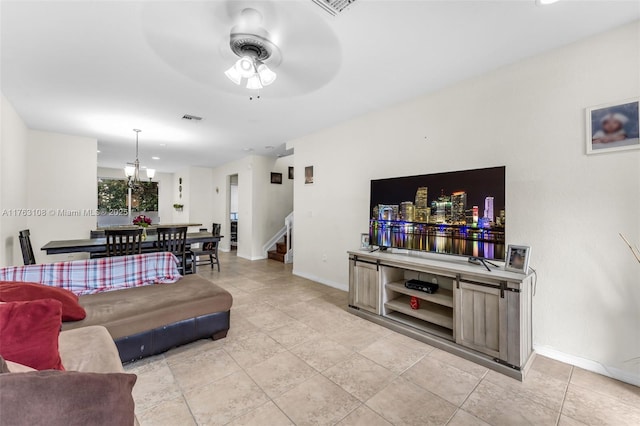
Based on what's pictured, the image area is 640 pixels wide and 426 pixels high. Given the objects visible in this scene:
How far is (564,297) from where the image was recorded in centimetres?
215

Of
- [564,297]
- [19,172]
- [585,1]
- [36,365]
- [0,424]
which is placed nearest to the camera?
[0,424]

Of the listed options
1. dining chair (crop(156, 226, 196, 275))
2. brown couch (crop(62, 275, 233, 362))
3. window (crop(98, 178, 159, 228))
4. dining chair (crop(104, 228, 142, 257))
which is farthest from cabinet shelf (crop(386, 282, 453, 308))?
window (crop(98, 178, 159, 228))

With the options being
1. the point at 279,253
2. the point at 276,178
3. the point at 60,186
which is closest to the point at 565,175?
the point at 279,253

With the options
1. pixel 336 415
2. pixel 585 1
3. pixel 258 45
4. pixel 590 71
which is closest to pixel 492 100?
pixel 590 71

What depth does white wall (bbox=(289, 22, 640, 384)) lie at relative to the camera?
75.7 inches

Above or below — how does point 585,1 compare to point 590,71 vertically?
above

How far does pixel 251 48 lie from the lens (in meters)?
1.98

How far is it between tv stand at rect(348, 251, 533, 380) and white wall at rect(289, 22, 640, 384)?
0.34 meters

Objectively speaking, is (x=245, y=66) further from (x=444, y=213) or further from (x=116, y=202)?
(x=116, y=202)

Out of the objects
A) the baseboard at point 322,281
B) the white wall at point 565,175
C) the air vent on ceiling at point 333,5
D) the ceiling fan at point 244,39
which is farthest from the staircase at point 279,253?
the air vent on ceiling at point 333,5

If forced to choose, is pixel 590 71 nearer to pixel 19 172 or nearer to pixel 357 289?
pixel 357 289

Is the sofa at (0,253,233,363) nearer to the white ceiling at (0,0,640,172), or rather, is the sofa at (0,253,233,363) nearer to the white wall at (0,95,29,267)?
the white wall at (0,95,29,267)

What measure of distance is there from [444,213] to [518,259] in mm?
696

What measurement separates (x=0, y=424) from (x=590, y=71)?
11.5 feet
